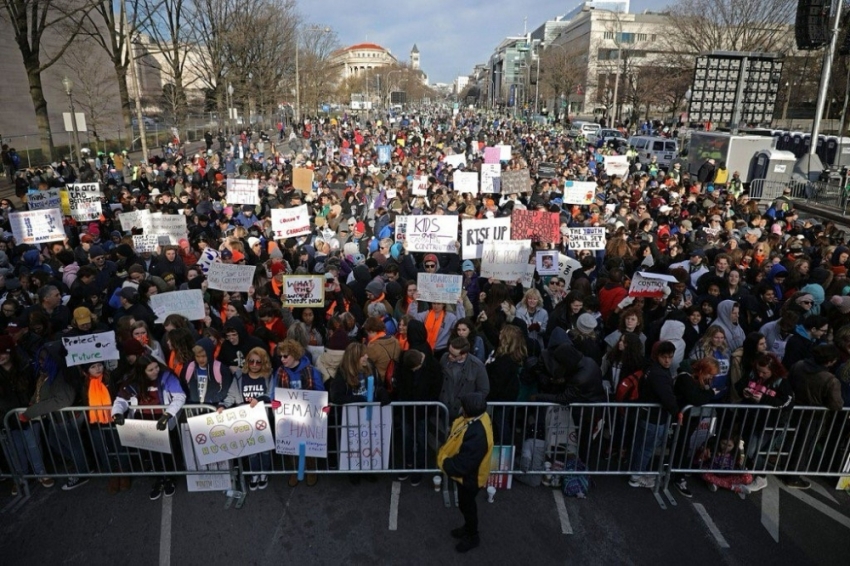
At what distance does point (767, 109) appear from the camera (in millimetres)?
25484

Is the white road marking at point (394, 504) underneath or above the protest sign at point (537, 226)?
underneath

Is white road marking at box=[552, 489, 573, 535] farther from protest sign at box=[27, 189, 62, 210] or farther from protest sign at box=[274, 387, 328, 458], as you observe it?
protest sign at box=[27, 189, 62, 210]

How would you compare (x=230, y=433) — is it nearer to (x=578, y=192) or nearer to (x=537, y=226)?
(x=537, y=226)

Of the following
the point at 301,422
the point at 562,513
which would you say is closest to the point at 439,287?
the point at 301,422

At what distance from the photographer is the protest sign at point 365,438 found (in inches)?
228

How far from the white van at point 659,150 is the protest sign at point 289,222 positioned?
26.2 metres

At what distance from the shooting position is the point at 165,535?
5402 millimetres

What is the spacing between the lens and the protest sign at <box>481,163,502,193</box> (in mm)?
15648

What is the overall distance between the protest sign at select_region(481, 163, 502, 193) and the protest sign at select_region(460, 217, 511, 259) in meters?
6.38

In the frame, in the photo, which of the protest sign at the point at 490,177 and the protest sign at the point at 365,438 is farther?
the protest sign at the point at 490,177

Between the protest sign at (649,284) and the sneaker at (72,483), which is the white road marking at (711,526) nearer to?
the protest sign at (649,284)

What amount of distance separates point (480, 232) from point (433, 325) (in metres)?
2.93

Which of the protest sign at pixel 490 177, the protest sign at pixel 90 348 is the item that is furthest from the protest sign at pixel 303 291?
the protest sign at pixel 490 177

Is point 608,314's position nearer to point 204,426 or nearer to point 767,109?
point 204,426
